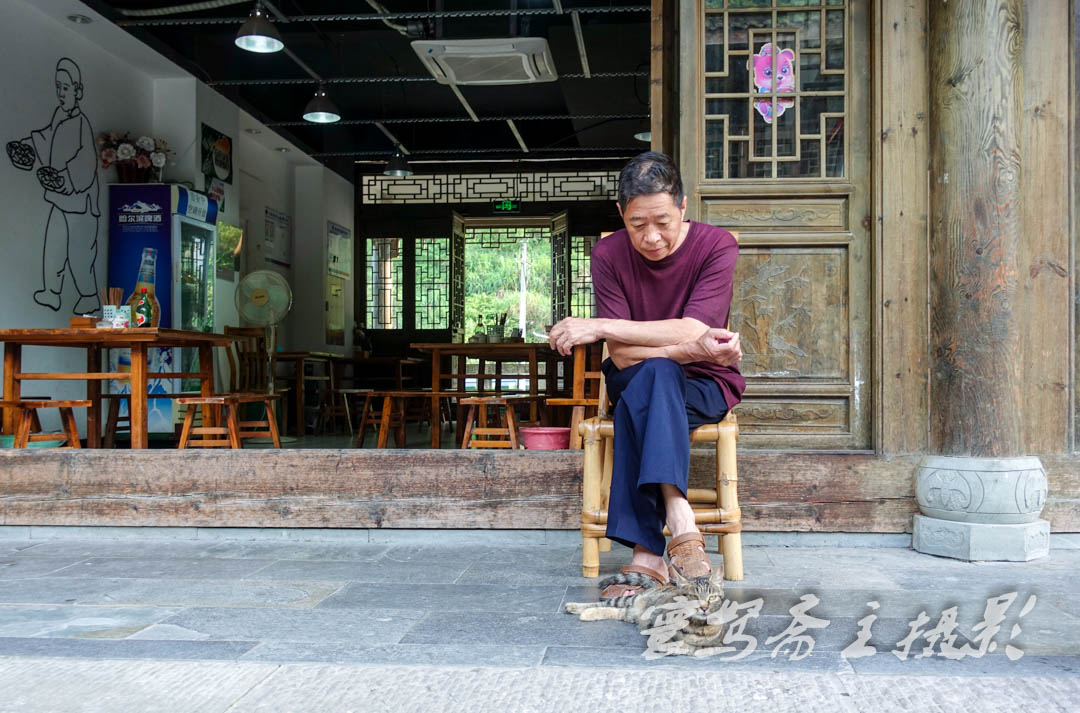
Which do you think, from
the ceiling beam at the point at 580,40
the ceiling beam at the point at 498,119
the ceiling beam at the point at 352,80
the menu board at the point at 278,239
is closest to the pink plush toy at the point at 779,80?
the ceiling beam at the point at 580,40

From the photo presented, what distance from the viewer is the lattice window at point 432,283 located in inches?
488

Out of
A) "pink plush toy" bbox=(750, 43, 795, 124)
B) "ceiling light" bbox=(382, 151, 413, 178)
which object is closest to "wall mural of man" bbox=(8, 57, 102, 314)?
"ceiling light" bbox=(382, 151, 413, 178)

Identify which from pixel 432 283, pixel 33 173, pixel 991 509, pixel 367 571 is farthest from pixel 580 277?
pixel 367 571

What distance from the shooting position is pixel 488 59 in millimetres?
6539

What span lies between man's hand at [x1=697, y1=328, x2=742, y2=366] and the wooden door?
35.0 inches

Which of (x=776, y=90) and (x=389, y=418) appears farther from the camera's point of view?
(x=389, y=418)

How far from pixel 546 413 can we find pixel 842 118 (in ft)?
12.5

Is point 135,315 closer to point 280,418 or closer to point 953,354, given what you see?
point 953,354

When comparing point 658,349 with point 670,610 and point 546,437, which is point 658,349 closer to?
point 670,610

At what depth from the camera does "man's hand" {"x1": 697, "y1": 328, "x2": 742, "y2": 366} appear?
7.68 feet

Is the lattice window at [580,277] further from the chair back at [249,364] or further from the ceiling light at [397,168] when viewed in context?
the chair back at [249,364]

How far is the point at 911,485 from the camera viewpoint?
3125mm

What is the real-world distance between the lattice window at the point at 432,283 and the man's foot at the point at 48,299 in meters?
5.89

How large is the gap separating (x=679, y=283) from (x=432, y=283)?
10.0 metres
